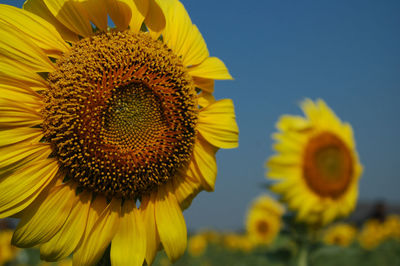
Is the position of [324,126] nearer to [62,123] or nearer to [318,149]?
[318,149]

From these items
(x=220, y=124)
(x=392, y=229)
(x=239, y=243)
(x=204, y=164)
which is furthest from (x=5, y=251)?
(x=392, y=229)

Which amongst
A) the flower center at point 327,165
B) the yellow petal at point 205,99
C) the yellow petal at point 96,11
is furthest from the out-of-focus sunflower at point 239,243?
the yellow petal at point 96,11

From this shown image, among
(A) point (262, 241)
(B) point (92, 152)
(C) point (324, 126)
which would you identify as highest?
(C) point (324, 126)

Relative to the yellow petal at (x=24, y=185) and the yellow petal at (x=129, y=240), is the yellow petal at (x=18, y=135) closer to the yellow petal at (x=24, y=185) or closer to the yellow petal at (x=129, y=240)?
the yellow petal at (x=24, y=185)

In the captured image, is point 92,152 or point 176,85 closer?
point 92,152

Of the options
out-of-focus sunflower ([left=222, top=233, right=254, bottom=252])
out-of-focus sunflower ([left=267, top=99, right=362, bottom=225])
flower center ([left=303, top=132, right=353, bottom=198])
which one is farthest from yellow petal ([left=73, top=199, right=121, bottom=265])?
out-of-focus sunflower ([left=222, top=233, right=254, bottom=252])

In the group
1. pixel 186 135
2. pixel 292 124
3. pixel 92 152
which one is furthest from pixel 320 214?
pixel 92 152
